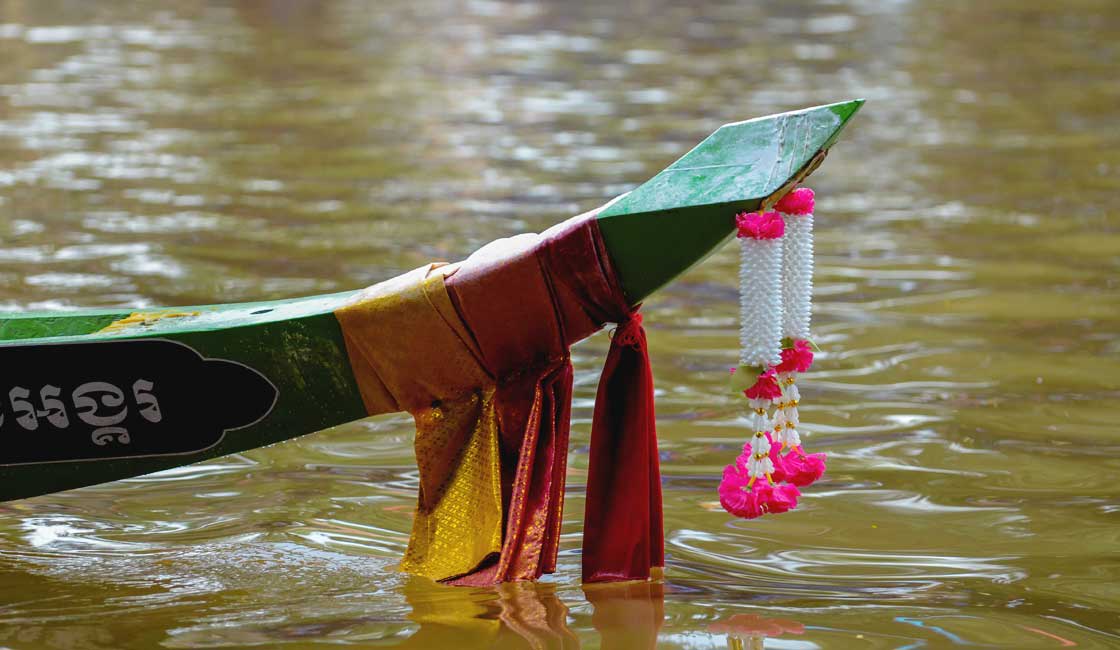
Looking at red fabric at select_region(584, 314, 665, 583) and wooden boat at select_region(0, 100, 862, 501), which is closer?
wooden boat at select_region(0, 100, 862, 501)

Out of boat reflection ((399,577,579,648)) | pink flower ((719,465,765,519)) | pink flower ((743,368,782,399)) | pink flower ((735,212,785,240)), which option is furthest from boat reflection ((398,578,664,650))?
pink flower ((735,212,785,240))

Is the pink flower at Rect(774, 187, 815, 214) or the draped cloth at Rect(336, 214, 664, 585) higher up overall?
the pink flower at Rect(774, 187, 815, 214)

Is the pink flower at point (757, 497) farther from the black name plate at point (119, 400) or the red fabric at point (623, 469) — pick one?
the black name plate at point (119, 400)

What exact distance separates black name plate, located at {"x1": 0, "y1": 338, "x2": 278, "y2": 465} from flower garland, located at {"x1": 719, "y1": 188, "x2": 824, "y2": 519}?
0.58 m

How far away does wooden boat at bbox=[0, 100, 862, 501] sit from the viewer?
173cm

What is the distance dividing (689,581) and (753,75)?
5848 mm

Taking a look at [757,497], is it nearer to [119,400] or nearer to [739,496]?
[739,496]

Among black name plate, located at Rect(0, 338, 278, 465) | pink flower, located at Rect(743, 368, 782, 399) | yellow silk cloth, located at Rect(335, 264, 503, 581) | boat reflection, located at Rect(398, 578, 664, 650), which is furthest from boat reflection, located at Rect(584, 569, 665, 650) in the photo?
black name plate, located at Rect(0, 338, 278, 465)

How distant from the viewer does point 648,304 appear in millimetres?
3572

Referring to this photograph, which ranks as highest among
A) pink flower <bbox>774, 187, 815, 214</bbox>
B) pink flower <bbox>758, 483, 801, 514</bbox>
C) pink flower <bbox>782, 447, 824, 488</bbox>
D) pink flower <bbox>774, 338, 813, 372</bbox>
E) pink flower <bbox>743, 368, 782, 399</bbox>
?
pink flower <bbox>774, 187, 815, 214</bbox>

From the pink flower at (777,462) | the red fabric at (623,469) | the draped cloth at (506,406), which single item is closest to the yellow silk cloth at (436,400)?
the draped cloth at (506,406)

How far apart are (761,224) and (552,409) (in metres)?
0.37

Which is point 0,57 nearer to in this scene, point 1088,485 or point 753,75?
point 753,75

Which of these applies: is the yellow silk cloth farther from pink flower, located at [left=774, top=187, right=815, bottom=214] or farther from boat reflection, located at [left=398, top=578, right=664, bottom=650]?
pink flower, located at [left=774, top=187, right=815, bottom=214]
